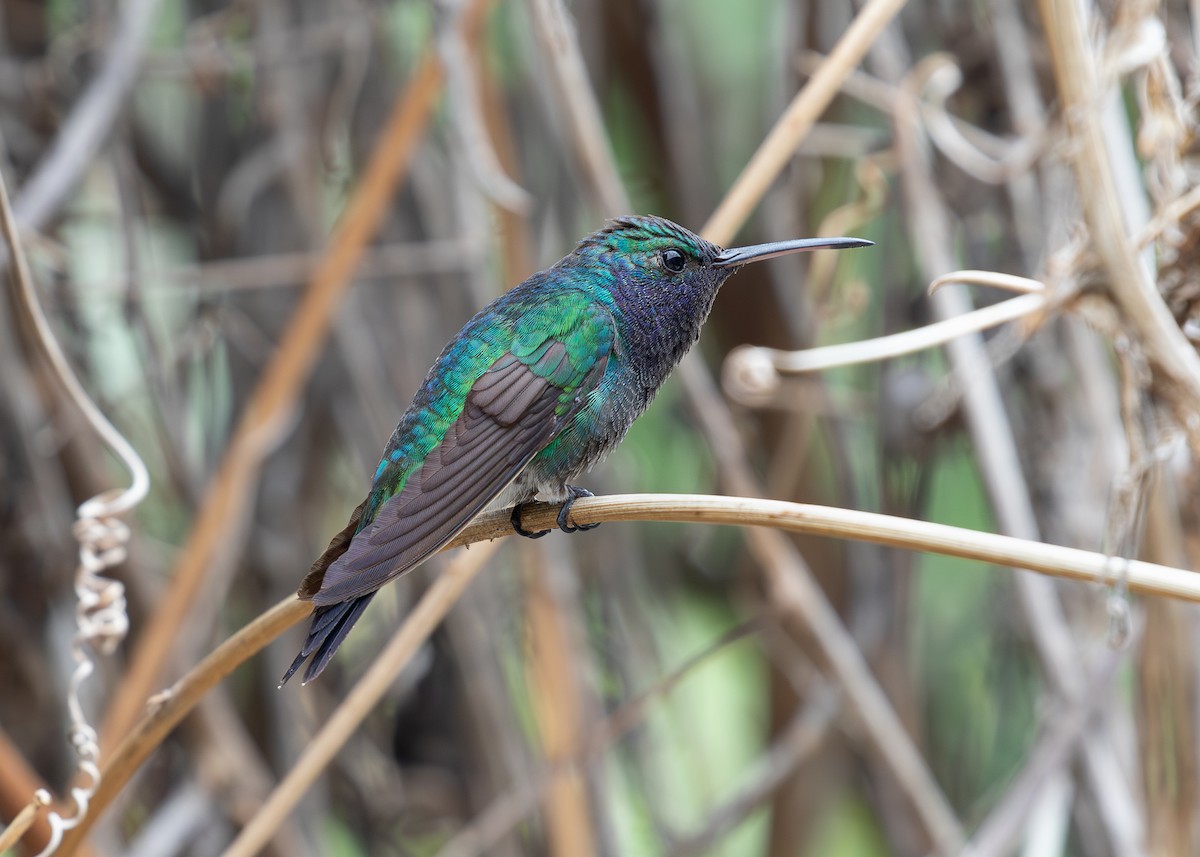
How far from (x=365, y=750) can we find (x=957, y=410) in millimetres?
1450

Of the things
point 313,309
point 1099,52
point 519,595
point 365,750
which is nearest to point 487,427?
point 313,309

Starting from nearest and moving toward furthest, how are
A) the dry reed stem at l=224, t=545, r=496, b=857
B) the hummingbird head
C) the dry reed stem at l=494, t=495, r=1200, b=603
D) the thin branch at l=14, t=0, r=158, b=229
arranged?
1. the dry reed stem at l=494, t=495, r=1200, b=603
2. the dry reed stem at l=224, t=545, r=496, b=857
3. the hummingbird head
4. the thin branch at l=14, t=0, r=158, b=229

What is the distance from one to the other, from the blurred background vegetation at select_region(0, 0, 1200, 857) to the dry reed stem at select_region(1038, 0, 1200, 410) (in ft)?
3.00

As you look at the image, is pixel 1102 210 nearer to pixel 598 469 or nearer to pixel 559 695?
pixel 559 695

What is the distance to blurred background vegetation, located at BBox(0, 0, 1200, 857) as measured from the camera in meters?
2.27

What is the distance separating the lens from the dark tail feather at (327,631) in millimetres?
1285

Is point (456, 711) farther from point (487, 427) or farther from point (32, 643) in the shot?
point (487, 427)

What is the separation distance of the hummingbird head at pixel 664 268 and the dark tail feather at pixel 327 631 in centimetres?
68

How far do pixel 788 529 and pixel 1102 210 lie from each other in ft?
1.41

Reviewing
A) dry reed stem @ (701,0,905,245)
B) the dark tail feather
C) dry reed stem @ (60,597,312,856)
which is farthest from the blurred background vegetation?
dry reed stem @ (60,597,312,856)

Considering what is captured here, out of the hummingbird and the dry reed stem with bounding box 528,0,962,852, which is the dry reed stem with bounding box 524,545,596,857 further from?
the hummingbird

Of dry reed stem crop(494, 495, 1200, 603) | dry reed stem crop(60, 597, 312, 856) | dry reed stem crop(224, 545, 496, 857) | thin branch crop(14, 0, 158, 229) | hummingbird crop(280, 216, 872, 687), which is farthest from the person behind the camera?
thin branch crop(14, 0, 158, 229)

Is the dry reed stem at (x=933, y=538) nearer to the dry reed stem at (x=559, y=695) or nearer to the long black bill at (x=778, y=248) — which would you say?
the long black bill at (x=778, y=248)

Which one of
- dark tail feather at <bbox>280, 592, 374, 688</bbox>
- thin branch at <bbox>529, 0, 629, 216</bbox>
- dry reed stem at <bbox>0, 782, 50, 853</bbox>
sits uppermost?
thin branch at <bbox>529, 0, 629, 216</bbox>
